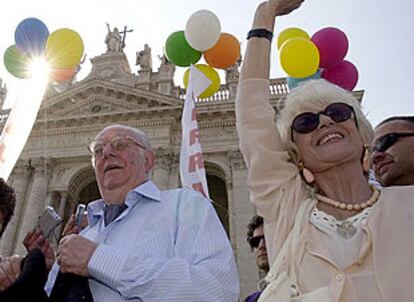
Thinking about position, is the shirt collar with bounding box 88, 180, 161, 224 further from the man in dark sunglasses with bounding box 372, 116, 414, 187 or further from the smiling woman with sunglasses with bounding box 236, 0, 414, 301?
the man in dark sunglasses with bounding box 372, 116, 414, 187

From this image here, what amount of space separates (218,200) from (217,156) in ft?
9.95

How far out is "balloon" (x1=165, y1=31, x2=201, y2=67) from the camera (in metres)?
6.96

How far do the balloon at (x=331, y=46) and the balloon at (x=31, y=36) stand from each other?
4.38 metres

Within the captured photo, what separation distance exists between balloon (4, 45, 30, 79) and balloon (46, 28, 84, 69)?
0.57 meters

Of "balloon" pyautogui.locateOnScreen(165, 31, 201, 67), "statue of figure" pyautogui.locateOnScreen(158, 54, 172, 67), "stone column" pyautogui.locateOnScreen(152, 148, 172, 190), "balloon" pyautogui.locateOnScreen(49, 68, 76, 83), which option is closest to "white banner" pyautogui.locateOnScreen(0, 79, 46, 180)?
"balloon" pyautogui.locateOnScreen(49, 68, 76, 83)

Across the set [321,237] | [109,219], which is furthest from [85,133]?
[321,237]

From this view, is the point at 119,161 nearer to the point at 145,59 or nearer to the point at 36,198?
the point at 36,198

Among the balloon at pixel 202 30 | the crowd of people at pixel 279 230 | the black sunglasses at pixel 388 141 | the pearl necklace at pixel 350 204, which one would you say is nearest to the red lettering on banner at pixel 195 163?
the balloon at pixel 202 30

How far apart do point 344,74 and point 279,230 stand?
167 inches

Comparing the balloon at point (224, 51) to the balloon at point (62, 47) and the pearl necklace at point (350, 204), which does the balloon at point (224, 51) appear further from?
the pearl necklace at point (350, 204)

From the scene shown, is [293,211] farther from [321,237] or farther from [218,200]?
[218,200]

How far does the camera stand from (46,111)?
18125 millimetres

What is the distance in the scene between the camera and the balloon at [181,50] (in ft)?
22.8

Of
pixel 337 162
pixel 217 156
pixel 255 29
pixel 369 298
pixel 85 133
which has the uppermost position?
pixel 85 133
